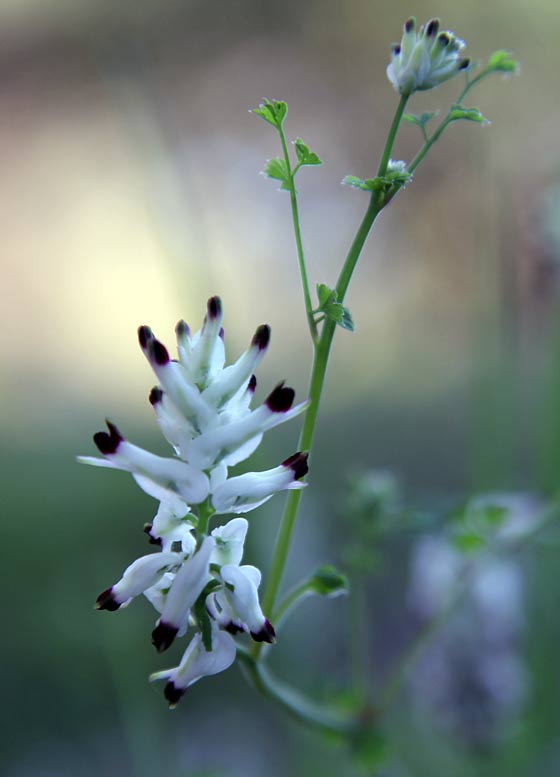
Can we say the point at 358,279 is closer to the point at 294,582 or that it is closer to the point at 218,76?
the point at 218,76

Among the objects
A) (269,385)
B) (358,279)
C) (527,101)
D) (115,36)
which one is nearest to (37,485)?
(269,385)

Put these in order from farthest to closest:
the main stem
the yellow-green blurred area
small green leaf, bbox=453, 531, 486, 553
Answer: the yellow-green blurred area < small green leaf, bbox=453, 531, 486, 553 < the main stem

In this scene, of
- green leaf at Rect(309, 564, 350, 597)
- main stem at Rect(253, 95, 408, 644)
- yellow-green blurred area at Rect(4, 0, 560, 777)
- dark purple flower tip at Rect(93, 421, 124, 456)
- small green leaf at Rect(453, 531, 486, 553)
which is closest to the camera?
dark purple flower tip at Rect(93, 421, 124, 456)

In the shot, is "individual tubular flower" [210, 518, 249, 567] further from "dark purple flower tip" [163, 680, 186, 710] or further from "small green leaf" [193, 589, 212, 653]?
"dark purple flower tip" [163, 680, 186, 710]

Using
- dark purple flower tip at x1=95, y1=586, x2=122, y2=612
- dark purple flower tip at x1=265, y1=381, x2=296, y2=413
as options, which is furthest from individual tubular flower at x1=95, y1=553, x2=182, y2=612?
dark purple flower tip at x1=265, y1=381, x2=296, y2=413

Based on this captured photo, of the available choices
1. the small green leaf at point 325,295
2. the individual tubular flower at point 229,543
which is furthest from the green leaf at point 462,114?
the individual tubular flower at point 229,543
